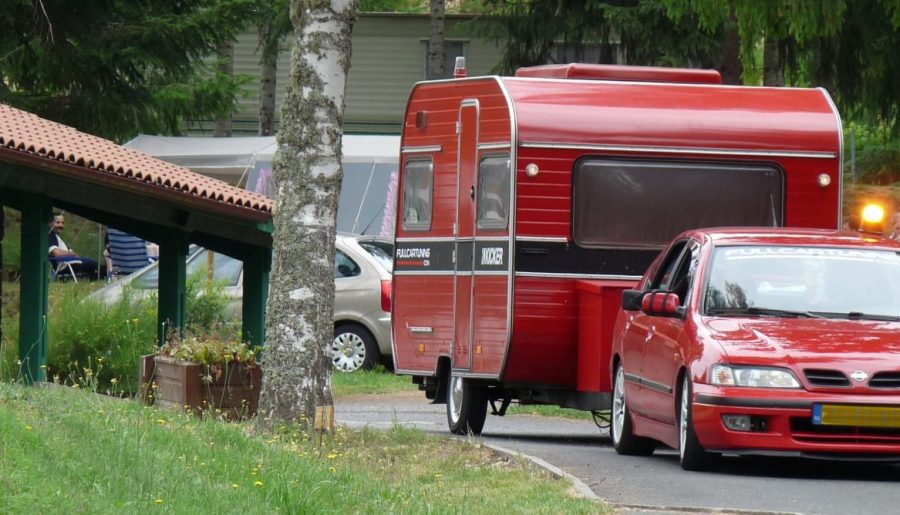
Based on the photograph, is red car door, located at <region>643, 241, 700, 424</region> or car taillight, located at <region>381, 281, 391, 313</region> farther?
car taillight, located at <region>381, 281, 391, 313</region>

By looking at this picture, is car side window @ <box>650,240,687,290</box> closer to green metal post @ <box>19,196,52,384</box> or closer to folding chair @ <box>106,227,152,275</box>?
green metal post @ <box>19,196,52,384</box>

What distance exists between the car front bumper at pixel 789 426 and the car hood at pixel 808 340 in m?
0.19

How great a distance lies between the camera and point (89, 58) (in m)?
25.1

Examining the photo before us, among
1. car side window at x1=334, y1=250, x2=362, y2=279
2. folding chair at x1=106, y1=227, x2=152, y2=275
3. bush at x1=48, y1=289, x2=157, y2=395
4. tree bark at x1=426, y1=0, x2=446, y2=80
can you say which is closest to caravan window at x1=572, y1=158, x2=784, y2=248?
bush at x1=48, y1=289, x2=157, y2=395

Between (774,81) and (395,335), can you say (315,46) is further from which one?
(774,81)

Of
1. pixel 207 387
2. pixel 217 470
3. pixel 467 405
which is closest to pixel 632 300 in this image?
pixel 467 405

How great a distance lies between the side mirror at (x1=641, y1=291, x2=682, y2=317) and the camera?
11.6 meters

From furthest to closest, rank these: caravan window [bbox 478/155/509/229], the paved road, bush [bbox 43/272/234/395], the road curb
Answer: bush [bbox 43/272/234/395], caravan window [bbox 478/155/509/229], the road curb, the paved road

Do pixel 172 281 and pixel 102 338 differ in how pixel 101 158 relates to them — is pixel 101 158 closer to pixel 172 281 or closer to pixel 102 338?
pixel 172 281

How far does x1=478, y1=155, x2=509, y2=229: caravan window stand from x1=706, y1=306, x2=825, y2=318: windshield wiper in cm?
296

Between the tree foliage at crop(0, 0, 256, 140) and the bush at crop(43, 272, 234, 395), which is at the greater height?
the tree foliage at crop(0, 0, 256, 140)

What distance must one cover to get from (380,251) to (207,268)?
216 cm

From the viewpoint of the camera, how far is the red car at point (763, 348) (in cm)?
1064

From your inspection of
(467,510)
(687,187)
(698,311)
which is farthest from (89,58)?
(467,510)
